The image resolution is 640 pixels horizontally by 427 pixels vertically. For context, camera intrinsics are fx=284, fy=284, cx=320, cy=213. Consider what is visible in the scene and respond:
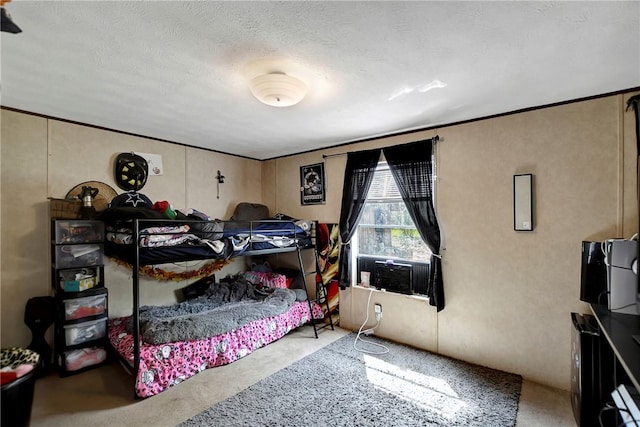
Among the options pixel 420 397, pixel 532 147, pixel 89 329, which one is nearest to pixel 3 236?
pixel 89 329

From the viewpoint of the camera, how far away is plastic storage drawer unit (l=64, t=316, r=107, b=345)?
2.51 meters

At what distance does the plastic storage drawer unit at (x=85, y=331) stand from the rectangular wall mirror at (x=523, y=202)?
3.90 meters

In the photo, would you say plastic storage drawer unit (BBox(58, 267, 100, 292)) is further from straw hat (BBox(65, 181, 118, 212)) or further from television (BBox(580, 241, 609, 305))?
television (BBox(580, 241, 609, 305))

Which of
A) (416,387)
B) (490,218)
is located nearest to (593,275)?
(490,218)

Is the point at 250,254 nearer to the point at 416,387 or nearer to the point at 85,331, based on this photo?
the point at 85,331

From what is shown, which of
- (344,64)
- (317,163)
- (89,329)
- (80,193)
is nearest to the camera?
(344,64)

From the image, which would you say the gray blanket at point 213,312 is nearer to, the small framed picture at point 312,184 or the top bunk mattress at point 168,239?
the top bunk mattress at point 168,239

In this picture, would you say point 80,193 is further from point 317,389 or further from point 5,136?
point 317,389

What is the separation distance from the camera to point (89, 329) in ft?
8.60

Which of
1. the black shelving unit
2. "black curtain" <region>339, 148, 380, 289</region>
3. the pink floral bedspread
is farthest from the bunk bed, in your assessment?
"black curtain" <region>339, 148, 380, 289</region>

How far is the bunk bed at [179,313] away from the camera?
2.28 metres

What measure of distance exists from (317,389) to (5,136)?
3.43 m

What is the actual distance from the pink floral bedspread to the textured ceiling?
2046 mm

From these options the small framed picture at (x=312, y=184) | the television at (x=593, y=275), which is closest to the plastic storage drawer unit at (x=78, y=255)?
the small framed picture at (x=312, y=184)
